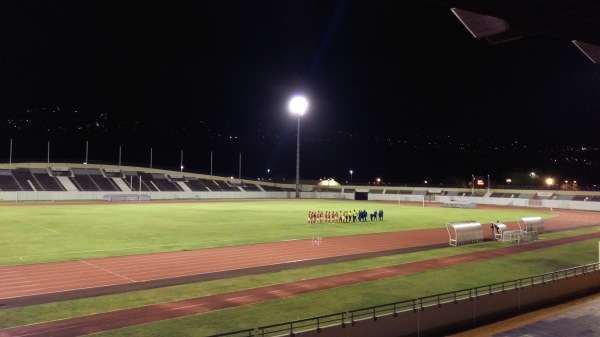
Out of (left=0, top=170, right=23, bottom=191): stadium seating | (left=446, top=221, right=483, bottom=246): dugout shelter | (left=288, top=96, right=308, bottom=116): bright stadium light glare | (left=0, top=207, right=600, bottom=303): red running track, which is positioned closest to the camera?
(left=0, top=207, right=600, bottom=303): red running track

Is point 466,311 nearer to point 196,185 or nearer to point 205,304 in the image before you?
point 205,304

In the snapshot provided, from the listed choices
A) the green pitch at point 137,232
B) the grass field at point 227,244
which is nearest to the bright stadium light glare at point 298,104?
the green pitch at point 137,232

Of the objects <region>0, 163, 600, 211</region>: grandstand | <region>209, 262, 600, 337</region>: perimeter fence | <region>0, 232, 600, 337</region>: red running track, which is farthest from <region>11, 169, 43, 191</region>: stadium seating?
<region>209, 262, 600, 337</region>: perimeter fence

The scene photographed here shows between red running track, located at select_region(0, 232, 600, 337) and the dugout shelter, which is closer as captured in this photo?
red running track, located at select_region(0, 232, 600, 337)

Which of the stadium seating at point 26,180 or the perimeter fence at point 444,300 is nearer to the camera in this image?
the perimeter fence at point 444,300

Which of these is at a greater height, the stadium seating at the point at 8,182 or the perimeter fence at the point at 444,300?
the stadium seating at the point at 8,182

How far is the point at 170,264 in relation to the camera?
1850 cm

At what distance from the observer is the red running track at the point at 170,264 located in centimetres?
1500

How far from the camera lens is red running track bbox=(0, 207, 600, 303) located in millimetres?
15000

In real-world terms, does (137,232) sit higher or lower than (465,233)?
lower

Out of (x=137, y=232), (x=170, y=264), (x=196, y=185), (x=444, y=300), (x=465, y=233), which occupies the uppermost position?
(x=196, y=185)

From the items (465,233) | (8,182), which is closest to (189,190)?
(8,182)

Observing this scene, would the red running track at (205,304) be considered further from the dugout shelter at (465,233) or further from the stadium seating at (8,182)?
the stadium seating at (8,182)

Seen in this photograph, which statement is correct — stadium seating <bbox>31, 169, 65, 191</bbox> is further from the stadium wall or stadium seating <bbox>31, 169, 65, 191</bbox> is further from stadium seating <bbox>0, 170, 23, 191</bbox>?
the stadium wall
